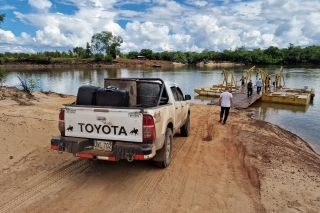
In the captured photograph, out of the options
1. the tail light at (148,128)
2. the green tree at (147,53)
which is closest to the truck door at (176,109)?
the tail light at (148,128)

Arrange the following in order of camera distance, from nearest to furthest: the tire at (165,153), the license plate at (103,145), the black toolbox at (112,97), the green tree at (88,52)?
the license plate at (103,145)
the black toolbox at (112,97)
the tire at (165,153)
the green tree at (88,52)

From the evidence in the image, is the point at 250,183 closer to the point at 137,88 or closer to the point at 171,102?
the point at 171,102

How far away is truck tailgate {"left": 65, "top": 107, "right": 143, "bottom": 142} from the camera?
442cm

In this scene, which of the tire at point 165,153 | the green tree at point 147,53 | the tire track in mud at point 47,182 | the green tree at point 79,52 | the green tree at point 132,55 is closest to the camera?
the tire track in mud at point 47,182

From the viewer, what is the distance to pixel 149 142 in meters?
4.50

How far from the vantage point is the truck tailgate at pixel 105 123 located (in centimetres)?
442

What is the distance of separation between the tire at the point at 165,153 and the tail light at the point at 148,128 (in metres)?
0.73

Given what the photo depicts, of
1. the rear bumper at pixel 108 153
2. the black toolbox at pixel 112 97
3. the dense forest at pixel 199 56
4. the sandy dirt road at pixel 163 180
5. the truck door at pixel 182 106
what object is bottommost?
the sandy dirt road at pixel 163 180

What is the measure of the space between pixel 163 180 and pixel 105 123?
1.57 metres

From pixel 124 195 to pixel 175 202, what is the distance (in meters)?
0.87

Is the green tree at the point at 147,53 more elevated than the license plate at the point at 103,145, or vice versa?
the green tree at the point at 147,53

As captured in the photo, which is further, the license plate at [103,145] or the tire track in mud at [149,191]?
the license plate at [103,145]

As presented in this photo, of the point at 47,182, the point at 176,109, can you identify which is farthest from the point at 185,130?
the point at 47,182

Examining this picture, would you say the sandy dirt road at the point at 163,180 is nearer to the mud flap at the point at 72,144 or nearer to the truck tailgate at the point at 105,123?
the mud flap at the point at 72,144
